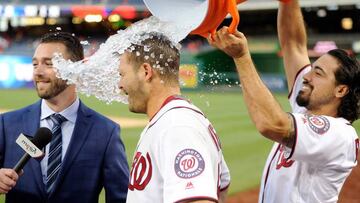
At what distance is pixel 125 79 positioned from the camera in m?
2.58

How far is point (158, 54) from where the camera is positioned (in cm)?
252

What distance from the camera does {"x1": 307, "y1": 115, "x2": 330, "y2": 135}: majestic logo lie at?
308 centimetres

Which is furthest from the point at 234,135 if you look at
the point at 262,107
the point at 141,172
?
the point at 141,172

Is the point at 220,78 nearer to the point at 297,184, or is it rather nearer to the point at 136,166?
the point at 136,166

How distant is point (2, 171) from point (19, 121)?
58 centimetres

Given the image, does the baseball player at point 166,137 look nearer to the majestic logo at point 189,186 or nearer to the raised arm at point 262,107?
the majestic logo at point 189,186

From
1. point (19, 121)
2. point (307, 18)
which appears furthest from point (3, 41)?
point (19, 121)

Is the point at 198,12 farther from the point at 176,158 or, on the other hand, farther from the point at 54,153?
the point at 54,153

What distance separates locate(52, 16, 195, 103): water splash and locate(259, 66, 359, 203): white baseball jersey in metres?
0.91

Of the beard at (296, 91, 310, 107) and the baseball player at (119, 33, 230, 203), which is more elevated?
the baseball player at (119, 33, 230, 203)

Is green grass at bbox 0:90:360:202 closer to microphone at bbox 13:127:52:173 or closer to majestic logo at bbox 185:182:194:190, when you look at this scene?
microphone at bbox 13:127:52:173

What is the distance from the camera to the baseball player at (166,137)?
2.22m

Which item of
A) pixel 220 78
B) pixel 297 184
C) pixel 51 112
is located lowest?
pixel 297 184

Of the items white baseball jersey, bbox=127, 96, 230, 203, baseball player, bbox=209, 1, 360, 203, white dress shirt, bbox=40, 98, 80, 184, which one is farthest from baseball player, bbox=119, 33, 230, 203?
white dress shirt, bbox=40, 98, 80, 184
